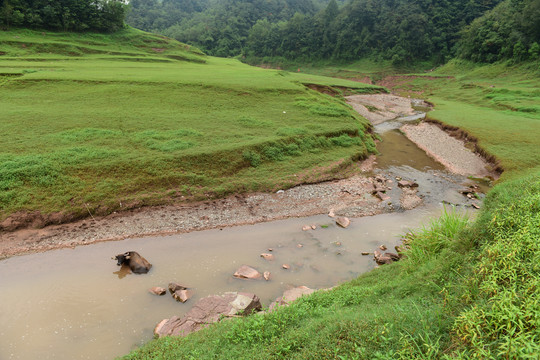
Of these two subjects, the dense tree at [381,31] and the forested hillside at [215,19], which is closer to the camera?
the dense tree at [381,31]

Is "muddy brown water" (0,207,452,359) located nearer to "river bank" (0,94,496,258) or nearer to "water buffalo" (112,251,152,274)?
"water buffalo" (112,251,152,274)

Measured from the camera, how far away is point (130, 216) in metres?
16.0

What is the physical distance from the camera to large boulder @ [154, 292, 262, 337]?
29.2ft

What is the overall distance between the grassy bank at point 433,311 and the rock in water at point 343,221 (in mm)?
5787

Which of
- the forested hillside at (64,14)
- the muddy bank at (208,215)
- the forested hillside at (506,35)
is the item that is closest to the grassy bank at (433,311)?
the muddy bank at (208,215)

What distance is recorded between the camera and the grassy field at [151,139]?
16531 mm

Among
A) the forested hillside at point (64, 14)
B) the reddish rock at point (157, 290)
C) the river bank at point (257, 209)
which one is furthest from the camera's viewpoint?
the forested hillside at point (64, 14)

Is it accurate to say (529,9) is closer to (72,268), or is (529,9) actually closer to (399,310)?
(399,310)

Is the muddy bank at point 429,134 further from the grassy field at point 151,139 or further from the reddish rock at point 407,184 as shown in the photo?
the grassy field at point 151,139

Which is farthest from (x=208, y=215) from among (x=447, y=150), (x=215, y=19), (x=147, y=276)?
(x=215, y=19)

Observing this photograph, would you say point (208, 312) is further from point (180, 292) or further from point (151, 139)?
point (151, 139)

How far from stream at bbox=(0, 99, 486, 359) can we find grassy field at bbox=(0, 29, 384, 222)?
3.83m

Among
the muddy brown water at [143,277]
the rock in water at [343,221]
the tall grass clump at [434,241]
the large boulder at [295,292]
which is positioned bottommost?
the muddy brown water at [143,277]

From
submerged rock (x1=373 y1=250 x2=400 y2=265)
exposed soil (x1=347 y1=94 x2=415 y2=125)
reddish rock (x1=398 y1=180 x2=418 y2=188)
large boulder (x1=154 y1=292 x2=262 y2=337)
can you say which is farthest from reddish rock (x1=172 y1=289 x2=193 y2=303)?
exposed soil (x1=347 y1=94 x2=415 y2=125)
